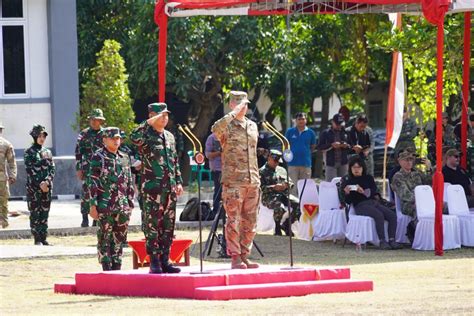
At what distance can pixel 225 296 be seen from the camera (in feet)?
45.3

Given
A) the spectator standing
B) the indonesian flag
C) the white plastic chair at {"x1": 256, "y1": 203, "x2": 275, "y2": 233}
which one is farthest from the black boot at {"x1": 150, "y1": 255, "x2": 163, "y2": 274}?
the spectator standing

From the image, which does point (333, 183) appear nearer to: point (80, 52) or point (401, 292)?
point (401, 292)

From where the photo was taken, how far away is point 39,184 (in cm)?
2092

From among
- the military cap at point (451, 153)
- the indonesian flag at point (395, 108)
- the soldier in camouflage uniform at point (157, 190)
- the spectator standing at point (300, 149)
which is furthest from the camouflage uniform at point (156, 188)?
the spectator standing at point (300, 149)

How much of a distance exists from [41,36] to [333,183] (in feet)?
35.8

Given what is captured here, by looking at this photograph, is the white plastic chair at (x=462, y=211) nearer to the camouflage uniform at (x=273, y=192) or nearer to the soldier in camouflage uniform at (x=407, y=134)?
the camouflage uniform at (x=273, y=192)

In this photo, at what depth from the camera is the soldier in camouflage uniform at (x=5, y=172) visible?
22.4 m

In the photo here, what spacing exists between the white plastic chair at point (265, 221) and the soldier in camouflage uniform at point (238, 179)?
6.48 meters

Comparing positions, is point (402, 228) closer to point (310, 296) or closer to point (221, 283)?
point (310, 296)

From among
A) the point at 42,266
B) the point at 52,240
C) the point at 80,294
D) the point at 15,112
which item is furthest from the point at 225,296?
the point at 15,112

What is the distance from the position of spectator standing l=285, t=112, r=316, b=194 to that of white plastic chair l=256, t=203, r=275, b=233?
2027 mm

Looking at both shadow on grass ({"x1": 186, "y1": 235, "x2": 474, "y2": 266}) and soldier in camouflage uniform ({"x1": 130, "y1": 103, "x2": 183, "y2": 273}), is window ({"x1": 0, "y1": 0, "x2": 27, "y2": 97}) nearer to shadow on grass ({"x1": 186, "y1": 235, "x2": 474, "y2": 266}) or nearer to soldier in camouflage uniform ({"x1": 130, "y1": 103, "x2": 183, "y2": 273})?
shadow on grass ({"x1": 186, "y1": 235, "x2": 474, "y2": 266})

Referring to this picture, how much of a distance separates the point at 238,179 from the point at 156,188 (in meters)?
1.12

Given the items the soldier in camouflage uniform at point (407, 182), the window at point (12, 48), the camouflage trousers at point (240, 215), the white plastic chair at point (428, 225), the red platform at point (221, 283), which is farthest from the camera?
the window at point (12, 48)
